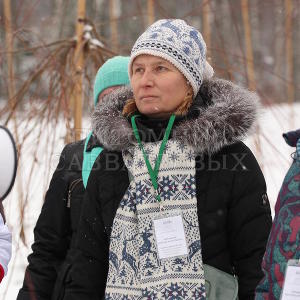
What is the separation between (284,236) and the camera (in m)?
1.49

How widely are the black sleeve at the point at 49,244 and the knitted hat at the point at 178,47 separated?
0.70 m

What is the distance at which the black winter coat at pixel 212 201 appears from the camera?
1960 mm

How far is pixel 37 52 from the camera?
155 inches

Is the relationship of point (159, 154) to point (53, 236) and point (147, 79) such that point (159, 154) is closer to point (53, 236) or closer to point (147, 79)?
point (147, 79)

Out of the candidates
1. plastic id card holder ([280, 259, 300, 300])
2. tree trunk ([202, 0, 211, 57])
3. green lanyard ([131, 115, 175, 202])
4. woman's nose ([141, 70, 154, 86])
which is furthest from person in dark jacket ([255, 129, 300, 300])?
tree trunk ([202, 0, 211, 57])

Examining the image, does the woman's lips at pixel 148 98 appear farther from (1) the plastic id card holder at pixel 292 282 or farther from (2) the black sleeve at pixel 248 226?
(1) the plastic id card holder at pixel 292 282

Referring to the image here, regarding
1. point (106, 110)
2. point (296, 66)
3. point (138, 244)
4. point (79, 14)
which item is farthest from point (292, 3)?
point (296, 66)

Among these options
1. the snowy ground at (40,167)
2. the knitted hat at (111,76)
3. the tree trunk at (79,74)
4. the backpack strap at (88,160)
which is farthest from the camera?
the tree trunk at (79,74)

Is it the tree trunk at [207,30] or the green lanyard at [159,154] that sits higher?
the tree trunk at [207,30]

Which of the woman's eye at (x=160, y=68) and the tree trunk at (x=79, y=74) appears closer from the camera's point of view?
the woman's eye at (x=160, y=68)

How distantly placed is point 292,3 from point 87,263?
Result: 149 inches

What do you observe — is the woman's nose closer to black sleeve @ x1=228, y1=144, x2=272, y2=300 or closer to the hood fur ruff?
the hood fur ruff

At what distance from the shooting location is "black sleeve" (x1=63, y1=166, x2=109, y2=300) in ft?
6.77

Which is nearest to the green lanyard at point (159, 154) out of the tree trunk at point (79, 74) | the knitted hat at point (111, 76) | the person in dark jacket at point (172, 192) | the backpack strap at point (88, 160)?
the person in dark jacket at point (172, 192)
